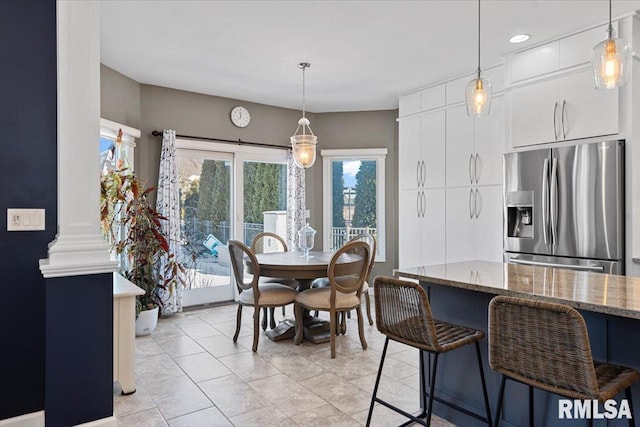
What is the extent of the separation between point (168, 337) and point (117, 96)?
2604 millimetres

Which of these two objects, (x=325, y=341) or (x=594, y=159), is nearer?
(x=594, y=159)

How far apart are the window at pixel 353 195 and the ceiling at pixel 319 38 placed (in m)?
1.35

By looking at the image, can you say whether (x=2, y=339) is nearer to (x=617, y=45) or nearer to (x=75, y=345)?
(x=75, y=345)

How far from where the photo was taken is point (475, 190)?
4.36 metres

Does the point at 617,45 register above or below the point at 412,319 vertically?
above

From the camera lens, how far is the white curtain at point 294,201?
19.2ft

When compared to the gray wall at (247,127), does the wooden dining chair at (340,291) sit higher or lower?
lower

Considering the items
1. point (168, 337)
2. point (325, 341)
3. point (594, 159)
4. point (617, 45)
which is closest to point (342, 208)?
point (325, 341)

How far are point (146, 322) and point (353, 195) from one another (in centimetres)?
340

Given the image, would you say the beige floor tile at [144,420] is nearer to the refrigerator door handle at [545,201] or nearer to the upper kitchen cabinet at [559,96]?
the refrigerator door handle at [545,201]

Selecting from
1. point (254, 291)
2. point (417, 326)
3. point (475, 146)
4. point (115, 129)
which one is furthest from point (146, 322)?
point (475, 146)

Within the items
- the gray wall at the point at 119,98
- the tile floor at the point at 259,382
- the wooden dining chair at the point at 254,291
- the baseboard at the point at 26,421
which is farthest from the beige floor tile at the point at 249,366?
the gray wall at the point at 119,98

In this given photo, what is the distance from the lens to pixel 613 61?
6.64 feet

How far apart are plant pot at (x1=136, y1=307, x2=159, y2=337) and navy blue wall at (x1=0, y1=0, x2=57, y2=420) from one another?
68.8 inches
